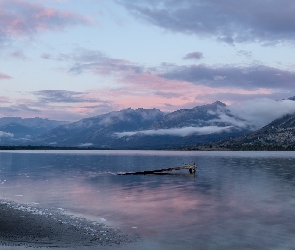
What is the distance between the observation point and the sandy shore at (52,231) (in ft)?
102

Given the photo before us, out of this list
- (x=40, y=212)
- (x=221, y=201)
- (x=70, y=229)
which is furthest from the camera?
(x=221, y=201)

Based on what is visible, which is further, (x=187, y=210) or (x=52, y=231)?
(x=187, y=210)

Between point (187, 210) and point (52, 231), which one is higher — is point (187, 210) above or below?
below

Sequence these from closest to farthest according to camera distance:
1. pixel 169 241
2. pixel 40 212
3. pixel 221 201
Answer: pixel 169 241 → pixel 40 212 → pixel 221 201

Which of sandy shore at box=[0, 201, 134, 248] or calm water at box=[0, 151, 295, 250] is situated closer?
sandy shore at box=[0, 201, 134, 248]

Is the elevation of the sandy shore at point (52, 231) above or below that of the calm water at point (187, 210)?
above

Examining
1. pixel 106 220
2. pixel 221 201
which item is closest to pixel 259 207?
pixel 221 201

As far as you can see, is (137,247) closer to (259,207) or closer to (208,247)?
(208,247)

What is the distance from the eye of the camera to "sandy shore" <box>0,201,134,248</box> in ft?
102

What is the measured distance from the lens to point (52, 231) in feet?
116

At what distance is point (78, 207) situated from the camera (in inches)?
2061

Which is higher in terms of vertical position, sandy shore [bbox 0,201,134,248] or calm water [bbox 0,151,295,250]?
sandy shore [bbox 0,201,134,248]

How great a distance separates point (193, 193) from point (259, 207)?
18.0 meters

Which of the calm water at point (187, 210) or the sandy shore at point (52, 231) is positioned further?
the calm water at point (187, 210)
